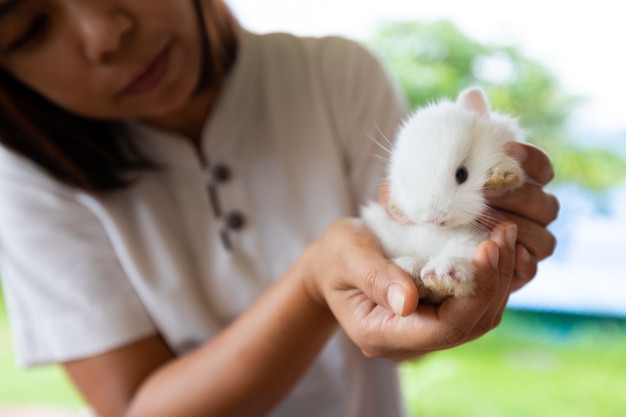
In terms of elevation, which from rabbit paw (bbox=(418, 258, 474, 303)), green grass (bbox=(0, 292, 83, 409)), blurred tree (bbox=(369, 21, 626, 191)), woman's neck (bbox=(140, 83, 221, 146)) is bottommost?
green grass (bbox=(0, 292, 83, 409))

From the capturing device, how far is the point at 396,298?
1.36 feet

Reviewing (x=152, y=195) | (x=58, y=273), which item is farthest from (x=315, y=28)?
(x=58, y=273)

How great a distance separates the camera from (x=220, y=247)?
0.77 meters

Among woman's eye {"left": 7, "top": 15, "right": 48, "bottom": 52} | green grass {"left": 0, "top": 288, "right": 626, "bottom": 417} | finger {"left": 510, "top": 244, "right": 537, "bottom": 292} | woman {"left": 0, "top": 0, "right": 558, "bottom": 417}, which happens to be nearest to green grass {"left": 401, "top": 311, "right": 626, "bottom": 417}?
green grass {"left": 0, "top": 288, "right": 626, "bottom": 417}

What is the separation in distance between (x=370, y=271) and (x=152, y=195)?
43 centimetres

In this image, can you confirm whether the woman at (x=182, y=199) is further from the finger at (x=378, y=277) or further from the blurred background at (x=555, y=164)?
the blurred background at (x=555, y=164)

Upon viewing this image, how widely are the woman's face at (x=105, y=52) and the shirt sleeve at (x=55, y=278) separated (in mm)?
125

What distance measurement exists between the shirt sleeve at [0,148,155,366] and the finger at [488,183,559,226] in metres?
0.48

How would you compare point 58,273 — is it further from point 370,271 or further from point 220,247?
point 370,271

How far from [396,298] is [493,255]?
0.25 ft

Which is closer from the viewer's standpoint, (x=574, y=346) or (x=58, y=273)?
(x=58, y=273)

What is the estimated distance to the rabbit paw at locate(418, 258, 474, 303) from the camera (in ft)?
1.34

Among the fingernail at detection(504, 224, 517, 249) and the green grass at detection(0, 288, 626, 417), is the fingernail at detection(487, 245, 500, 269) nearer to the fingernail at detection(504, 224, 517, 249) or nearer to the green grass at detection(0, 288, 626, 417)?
the fingernail at detection(504, 224, 517, 249)

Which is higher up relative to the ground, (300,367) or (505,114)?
(505,114)
